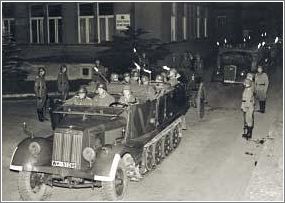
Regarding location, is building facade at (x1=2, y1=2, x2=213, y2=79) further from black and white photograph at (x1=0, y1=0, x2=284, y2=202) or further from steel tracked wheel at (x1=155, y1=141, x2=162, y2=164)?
steel tracked wheel at (x1=155, y1=141, x2=162, y2=164)

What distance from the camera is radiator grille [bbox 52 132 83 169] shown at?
869 centimetres

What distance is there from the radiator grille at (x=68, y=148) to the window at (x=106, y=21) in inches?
718

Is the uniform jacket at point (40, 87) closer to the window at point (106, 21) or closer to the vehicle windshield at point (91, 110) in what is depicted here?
the vehicle windshield at point (91, 110)

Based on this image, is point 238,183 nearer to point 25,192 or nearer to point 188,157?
point 188,157

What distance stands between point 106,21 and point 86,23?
1317 millimetres

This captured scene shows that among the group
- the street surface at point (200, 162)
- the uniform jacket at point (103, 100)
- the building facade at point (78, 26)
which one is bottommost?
the street surface at point (200, 162)

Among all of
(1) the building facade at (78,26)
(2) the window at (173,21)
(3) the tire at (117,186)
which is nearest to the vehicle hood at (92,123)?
(3) the tire at (117,186)

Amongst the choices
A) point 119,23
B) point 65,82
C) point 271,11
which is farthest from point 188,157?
point 271,11

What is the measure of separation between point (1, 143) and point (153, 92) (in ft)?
14.3

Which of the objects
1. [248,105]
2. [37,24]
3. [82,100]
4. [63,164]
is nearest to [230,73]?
[248,105]

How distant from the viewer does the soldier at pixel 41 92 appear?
15241 mm

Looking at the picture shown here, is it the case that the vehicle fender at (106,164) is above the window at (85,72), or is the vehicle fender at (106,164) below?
below

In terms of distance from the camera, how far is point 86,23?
2717 cm

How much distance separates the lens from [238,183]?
31.6 ft
